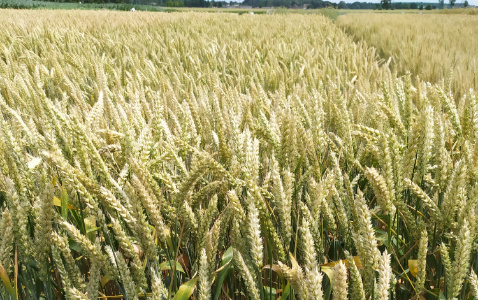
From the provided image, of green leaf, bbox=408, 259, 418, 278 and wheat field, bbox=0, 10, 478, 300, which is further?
green leaf, bbox=408, 259, 418, 278

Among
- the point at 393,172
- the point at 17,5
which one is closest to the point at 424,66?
the point at 393,172

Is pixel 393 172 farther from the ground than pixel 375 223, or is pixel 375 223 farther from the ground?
pixel 393 172

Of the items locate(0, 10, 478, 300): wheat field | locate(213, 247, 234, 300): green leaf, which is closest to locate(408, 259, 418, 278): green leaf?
locate(0, 10, 478, 300): wheat field

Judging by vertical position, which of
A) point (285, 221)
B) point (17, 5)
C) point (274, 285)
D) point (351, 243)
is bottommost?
point (274, 285)

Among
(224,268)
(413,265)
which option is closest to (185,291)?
(224,268)

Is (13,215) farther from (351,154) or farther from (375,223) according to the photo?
(375,223)

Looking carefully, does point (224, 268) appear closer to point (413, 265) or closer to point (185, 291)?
point (185, 291)

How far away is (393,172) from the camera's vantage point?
70 centimetres

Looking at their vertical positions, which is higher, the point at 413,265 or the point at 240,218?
the point at 240,218

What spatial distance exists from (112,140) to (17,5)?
35676mm

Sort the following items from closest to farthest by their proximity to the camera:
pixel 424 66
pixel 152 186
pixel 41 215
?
pixel 41 215
pixel 152 186
pixel 424 66

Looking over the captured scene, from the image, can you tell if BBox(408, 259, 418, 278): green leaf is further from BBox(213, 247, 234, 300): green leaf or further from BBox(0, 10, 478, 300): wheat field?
BBox(213, 247, 234, 300): green leaf

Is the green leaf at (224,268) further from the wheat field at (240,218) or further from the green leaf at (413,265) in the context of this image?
the green leaf at (413,265)

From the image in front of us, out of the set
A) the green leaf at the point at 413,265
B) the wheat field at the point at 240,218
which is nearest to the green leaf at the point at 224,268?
the wheat field at the point at 240,218
